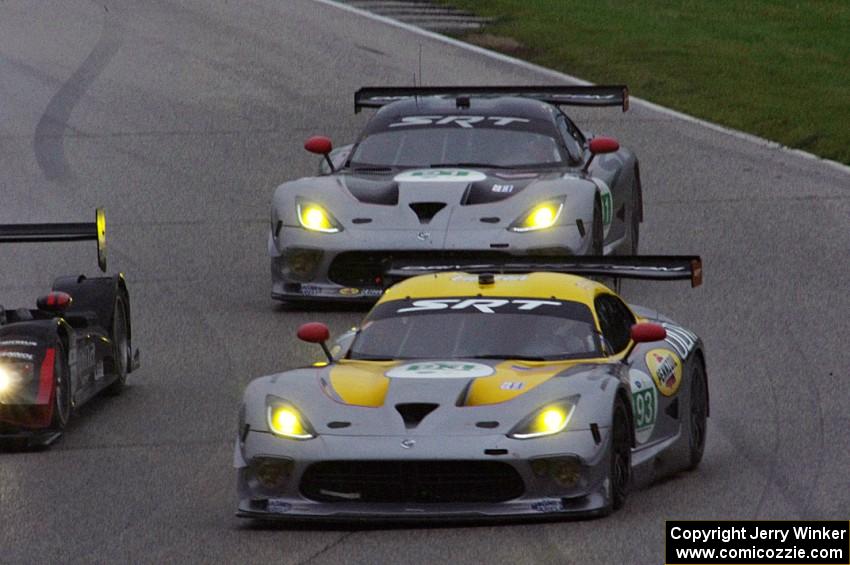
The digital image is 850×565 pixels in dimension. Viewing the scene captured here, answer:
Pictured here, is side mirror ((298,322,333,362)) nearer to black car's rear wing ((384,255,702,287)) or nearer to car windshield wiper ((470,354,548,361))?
car windshield wiper ((470,354,548,361))

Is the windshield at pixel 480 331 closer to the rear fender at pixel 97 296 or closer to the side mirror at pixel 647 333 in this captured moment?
the side mirror at pixel 647 333

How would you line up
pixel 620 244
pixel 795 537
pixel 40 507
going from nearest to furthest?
pixel 795 537, pixel 40 507, pixel 620 244

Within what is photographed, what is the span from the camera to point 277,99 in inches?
976

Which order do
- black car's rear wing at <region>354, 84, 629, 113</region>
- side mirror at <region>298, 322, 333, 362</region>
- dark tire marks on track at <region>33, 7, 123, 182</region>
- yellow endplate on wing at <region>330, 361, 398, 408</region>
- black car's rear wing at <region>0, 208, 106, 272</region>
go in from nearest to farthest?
yellow endplate on wing at <region>330, 361, 398, 408</region>, side mirror at <region>298, 322, 333, 362</region>, black car's rear wing at <region>0, 208, 106, 272</region>, black car's rear wing at <region>354, 84, 629, 113</region>, dark tire marks on track at <region>33, 7, 123, 182</region>

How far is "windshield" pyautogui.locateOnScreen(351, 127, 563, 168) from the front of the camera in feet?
53.2

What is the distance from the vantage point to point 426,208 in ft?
50.3

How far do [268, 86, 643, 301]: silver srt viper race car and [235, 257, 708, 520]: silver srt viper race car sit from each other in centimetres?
401

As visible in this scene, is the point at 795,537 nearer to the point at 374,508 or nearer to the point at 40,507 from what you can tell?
the point at 374,508

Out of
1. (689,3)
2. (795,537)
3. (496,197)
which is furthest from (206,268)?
(689,3)

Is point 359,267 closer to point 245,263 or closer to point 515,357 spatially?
point 245,263

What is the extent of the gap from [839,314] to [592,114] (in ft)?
30.2

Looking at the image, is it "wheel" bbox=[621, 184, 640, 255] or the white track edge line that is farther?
the white track edge line

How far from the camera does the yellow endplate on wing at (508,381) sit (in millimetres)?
9773

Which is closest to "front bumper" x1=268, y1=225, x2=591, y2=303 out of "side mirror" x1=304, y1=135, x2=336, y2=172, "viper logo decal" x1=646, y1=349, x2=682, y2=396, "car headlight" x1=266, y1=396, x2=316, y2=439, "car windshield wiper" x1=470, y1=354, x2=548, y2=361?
"side mirror" x1=304, y1=135, x2=336, y2=172
